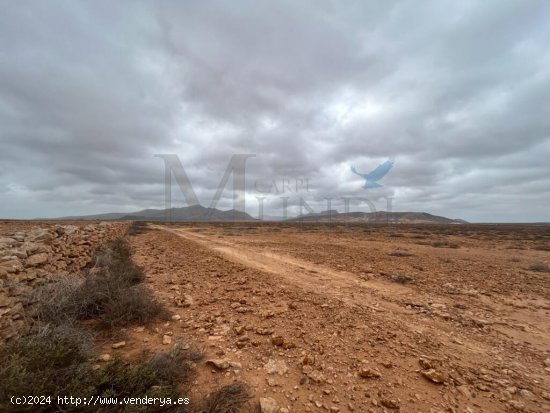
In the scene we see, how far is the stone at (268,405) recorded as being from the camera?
2.75 meters

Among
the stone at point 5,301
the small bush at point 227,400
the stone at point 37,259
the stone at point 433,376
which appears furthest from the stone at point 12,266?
the stone at point 433,376

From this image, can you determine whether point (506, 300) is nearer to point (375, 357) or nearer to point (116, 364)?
point (375, 357)

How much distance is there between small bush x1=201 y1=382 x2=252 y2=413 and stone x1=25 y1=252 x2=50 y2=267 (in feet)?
14.5

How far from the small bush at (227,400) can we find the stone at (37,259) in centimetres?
441

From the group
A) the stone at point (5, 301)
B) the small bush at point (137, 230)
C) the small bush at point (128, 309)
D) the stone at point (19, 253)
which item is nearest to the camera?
the stone at point (5, 301)

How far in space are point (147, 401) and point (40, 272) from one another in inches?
158

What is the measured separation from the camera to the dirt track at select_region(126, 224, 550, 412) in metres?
3.08

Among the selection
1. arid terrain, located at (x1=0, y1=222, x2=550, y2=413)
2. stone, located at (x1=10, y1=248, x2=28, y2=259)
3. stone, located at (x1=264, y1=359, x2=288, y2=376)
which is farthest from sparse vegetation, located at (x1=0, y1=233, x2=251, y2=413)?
stone, located at (x1=10, y1=248, x2=28, y2=259)

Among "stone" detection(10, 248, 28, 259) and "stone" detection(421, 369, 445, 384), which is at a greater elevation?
"stone" detection(10, 248, 28, 259)

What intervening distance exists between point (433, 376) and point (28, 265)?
677cm

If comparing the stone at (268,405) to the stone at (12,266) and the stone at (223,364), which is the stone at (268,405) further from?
the stone at (12,266)

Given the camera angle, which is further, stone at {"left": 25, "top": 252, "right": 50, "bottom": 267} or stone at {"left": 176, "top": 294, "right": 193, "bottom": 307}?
stone at {"left": 176, "top": 294, "right": 193, "bottom": 307}

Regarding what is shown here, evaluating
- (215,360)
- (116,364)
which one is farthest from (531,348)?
(116,364)

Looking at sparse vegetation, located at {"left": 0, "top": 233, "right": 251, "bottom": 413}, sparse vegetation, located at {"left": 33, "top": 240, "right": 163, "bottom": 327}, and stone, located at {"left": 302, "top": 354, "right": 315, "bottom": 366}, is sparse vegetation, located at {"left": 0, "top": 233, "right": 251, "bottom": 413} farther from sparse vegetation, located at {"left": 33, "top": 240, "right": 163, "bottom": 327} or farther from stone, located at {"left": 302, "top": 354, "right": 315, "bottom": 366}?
stone, located at {"left": 302, "top": 354, "right": 315, "bottom": 366}
